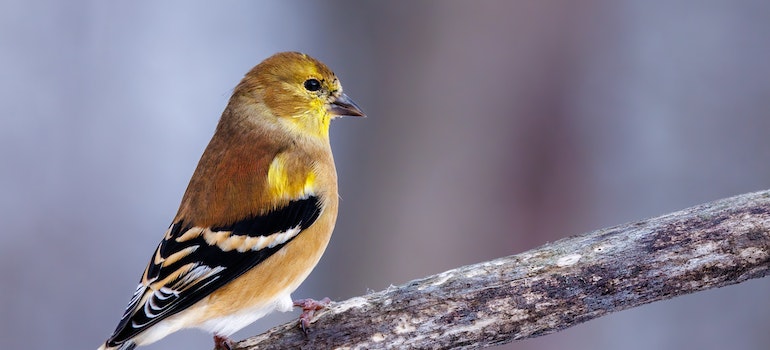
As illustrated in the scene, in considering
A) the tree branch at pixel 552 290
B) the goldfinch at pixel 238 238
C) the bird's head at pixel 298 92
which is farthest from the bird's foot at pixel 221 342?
the bird's head at pixel 298 92

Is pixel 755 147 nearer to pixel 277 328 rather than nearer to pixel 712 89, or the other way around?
pixel 712 89

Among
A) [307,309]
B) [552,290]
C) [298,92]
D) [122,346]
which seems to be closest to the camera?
[552,290]

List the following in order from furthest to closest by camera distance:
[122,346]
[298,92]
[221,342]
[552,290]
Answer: [298,92]
[221,342]
[122,346]
[552,290]

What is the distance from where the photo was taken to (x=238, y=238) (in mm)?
3590

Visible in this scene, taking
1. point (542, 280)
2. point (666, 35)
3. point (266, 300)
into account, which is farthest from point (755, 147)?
point (266, 300)

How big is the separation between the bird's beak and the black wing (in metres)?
0.81

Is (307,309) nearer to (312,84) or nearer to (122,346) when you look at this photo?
(122,346)

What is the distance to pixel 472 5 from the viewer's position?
19.4 feet

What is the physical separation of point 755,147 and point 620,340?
5.77ft

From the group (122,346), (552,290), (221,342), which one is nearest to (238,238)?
(221,342)

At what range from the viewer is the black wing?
3428 mm

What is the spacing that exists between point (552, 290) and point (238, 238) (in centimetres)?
134

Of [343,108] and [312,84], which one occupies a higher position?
[312,84]

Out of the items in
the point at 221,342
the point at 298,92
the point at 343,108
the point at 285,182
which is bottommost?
the point at 221,342
